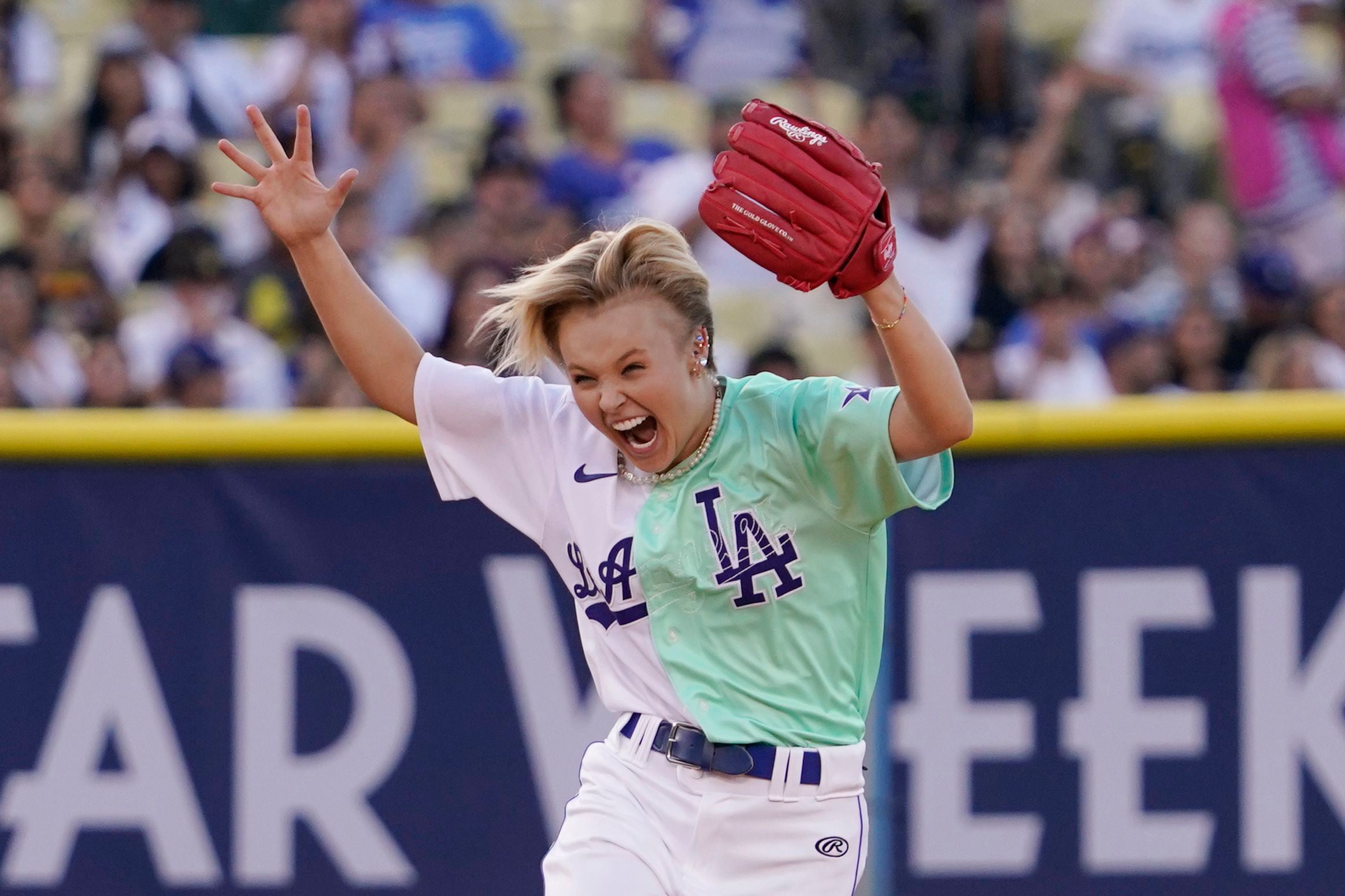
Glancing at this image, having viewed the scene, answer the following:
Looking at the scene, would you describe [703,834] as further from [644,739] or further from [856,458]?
[856,458]

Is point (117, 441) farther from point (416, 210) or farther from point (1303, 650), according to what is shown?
point (416, 210)

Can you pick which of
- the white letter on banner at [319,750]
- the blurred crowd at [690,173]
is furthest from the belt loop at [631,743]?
the blurred crowd at [690,173]

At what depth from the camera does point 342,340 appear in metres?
3.47

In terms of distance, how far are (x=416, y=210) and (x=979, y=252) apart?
8.17ft

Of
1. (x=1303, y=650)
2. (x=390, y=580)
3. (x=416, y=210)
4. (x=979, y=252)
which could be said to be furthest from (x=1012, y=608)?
(x=416, y=210)

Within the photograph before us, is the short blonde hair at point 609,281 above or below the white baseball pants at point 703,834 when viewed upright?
above

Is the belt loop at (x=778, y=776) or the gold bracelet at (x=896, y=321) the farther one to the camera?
the belt loop at (x=778, y=776)

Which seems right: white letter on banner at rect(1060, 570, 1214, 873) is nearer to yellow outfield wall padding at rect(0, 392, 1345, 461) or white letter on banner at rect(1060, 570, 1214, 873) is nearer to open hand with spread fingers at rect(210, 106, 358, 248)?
yellow outfield wall padding at rect(0, 392, 1345, 461)

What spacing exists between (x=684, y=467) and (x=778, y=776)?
551 millimetres

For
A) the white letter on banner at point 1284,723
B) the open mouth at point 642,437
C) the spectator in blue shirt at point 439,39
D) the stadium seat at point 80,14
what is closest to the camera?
the open mouth at point 642,437

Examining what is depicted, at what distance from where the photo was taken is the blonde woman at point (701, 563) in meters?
3.21

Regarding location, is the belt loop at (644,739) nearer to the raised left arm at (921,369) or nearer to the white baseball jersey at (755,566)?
the white baseball jersey at (755,566)

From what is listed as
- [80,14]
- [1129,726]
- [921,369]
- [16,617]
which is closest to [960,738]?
[1129,726]

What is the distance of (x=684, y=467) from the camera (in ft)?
10.9
